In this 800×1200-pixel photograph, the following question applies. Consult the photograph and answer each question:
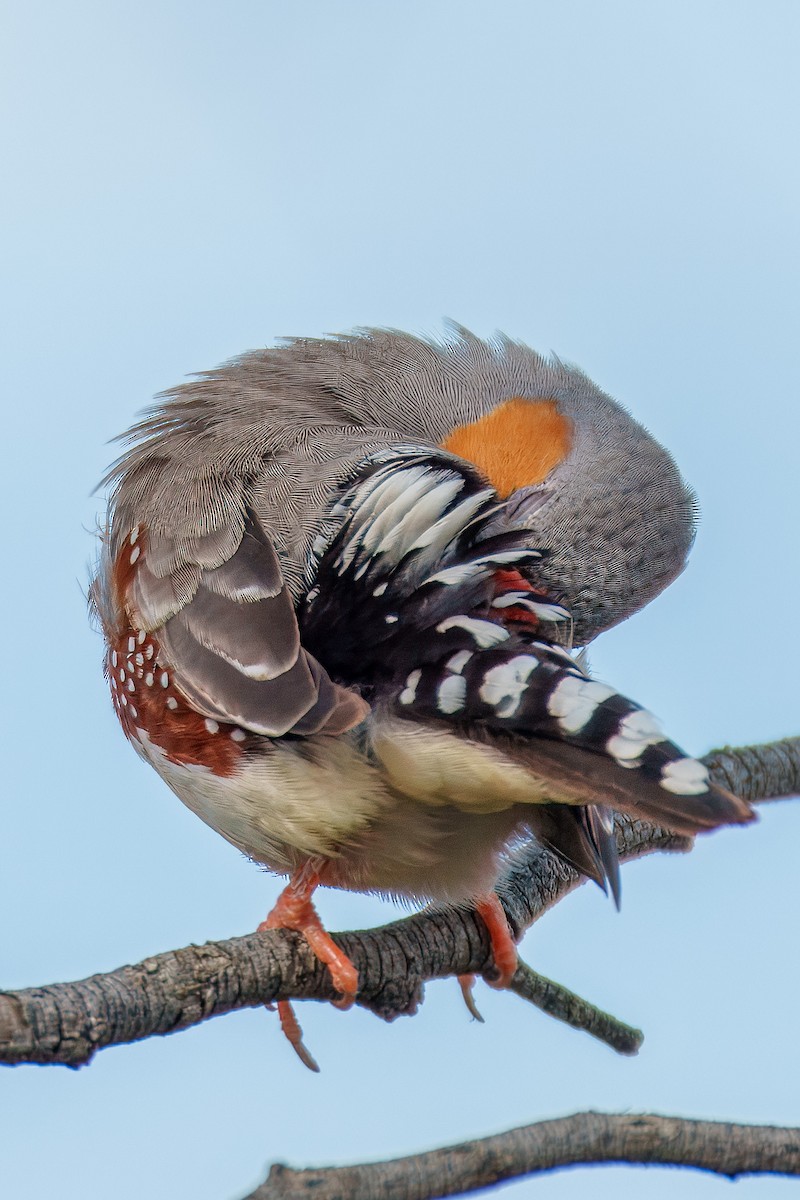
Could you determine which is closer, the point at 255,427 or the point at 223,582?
the point at 223,582

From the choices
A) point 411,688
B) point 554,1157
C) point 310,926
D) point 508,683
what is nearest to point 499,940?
point 310,926

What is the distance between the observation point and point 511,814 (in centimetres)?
290

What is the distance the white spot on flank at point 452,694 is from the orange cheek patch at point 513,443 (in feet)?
3.04

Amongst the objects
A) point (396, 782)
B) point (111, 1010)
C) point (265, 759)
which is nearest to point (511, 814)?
point (396, 782)

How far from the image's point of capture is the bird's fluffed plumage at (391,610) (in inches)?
94.5

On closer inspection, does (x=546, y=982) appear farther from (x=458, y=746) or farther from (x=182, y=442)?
(x=182, y=442)

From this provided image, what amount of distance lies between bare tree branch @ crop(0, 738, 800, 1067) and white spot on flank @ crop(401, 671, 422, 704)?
0.58 metres

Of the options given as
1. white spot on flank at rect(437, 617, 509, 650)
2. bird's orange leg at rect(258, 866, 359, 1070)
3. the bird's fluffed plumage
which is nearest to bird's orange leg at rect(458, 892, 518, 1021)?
the bird's fluffed plumage

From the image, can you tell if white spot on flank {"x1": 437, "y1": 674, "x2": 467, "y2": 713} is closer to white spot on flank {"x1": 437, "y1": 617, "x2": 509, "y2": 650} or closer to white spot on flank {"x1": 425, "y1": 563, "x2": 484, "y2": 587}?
white spot on flank {"x1": 437, "y1": 617, "x2": 509, "y2": 650}

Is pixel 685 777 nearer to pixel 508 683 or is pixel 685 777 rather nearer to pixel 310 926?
pixel 508 683

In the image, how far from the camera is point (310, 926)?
9.10 feet

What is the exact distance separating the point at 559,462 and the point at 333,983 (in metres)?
1.42

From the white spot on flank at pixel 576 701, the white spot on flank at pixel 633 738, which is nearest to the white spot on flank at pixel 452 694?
the white spot on flank at pixel 576 701

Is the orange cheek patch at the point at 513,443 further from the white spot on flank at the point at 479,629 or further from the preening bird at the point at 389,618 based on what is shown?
the white spot on flank at the point at 479,629
